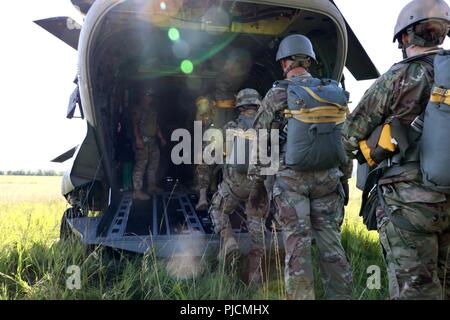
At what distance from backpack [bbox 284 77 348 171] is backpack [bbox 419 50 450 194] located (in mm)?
751

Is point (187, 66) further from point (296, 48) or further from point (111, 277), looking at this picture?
point (111, 277)

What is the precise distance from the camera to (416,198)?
2043 mm

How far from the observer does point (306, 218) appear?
270 cm

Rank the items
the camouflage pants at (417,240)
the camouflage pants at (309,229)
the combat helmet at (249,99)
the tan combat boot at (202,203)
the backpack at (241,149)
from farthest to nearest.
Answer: the tan combat boot at (202,203), the combat helmet at (249,99), the backpack at (241,149), the camouflage pants at (309,229), the camouflage pants at (417,240)

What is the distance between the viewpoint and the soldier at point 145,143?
239 inches

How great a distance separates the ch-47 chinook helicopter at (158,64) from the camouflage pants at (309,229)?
1.09m

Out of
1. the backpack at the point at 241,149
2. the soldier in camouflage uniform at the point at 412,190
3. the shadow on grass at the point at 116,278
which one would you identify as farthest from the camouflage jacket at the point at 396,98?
the backpack at the point at 241,149

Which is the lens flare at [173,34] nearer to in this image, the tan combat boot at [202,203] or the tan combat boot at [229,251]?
the tan combat boot at [202,203]

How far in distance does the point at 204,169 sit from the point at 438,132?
3.87m

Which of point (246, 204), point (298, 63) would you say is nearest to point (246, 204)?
point (246, 204)

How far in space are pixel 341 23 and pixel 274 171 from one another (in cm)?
186

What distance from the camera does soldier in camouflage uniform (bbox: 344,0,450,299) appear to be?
2023mm
